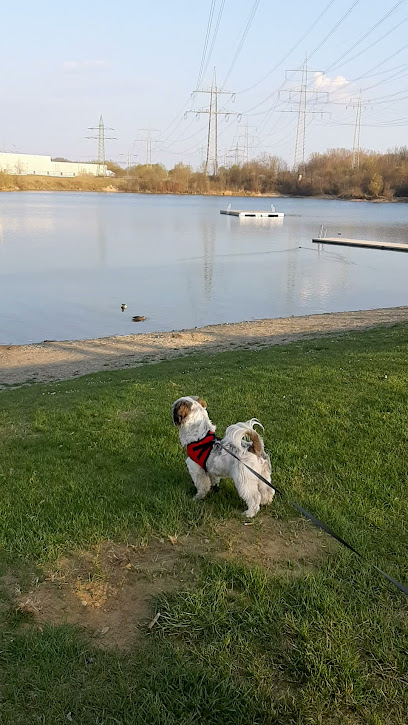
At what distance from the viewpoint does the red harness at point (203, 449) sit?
4.12 metres

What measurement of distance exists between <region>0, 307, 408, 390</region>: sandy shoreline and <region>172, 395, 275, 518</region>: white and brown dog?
8453 millimetres

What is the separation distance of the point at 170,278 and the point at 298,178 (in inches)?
4290

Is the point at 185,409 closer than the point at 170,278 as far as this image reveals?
Yes

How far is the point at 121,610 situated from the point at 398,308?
20305 millimetres

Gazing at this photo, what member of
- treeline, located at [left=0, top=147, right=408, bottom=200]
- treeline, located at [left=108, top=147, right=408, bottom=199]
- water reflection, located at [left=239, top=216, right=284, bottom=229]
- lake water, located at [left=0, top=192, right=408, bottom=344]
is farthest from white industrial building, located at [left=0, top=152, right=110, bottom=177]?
lake water, located at [left=0, top=192, right=408, bottom=344]

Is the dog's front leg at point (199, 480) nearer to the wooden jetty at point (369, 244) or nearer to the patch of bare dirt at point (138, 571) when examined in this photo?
the patch of bare dirt at point (138, 571)

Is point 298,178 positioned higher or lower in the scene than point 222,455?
higher

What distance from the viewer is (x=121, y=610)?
3092 millimetres

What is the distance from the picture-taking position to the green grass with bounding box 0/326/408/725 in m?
2.50

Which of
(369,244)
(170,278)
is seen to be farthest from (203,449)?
(369,244)

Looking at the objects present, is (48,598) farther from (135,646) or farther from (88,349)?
(88,349)

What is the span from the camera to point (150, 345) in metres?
15.7

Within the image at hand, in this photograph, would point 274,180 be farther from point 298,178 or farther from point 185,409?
point 185,409

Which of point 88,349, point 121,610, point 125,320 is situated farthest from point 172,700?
point 125,320
